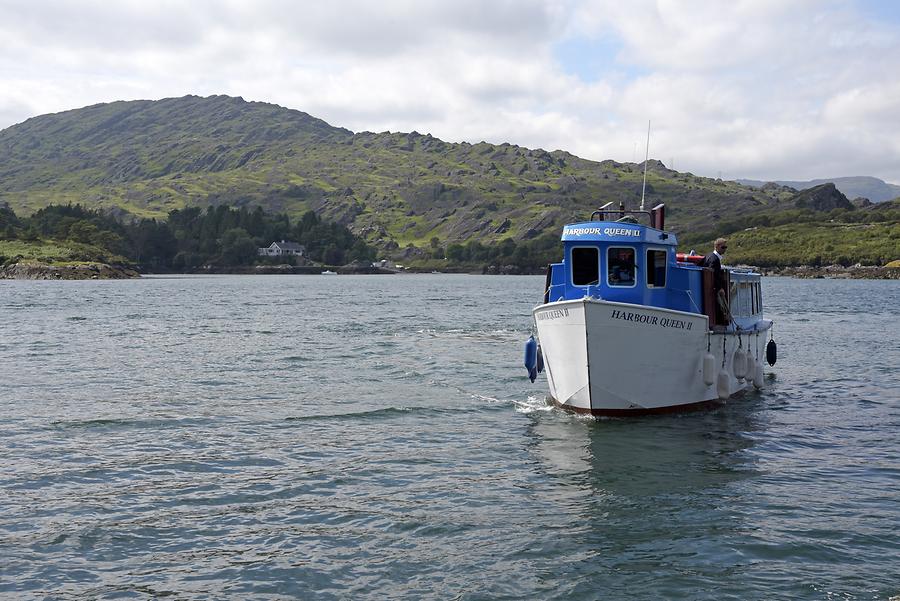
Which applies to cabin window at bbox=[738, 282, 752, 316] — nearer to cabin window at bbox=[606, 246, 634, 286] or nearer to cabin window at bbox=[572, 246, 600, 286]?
cabin window at bbox=[606, 246, 634, 286]

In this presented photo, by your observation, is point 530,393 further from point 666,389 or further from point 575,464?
point 575,464

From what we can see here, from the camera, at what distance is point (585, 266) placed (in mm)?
25359

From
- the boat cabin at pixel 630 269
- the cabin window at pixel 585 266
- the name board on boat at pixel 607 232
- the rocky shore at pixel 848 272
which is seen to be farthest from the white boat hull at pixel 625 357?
the rocky shore at pixel 848 272

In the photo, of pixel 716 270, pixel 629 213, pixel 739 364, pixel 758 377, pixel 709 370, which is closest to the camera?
pixel 709 370

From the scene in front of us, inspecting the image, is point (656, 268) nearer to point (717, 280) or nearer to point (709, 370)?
point (717, 280)

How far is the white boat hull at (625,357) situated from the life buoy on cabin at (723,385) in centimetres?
9

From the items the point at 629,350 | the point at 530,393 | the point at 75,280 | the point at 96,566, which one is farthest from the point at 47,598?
the point at 75,280

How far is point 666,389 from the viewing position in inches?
958

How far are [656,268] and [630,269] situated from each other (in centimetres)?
102

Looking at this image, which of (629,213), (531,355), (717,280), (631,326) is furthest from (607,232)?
(531,355)

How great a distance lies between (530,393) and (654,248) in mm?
7973

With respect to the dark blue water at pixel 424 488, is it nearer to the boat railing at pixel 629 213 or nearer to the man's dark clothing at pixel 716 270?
the man's dark clothing at pixel 716 270

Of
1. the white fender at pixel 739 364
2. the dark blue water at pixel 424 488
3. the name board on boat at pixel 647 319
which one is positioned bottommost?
the dark blue water at pixel 424 488

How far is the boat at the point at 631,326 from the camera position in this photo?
22891 millimetres
